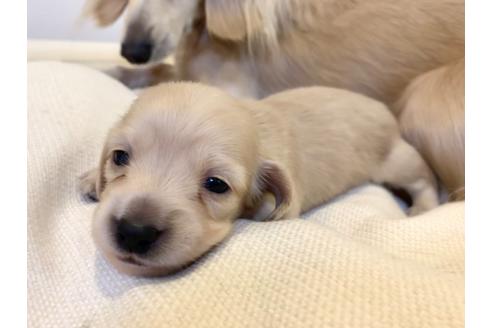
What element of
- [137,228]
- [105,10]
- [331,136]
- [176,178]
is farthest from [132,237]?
[105,10]

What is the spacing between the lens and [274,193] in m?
1.01

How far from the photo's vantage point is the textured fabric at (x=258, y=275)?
62 centimetres

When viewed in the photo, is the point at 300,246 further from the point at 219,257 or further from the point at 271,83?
the point at 271,83

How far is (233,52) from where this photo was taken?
1.72m

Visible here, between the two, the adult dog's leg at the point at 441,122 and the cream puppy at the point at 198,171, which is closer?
the cream puppy at the point at 198,171

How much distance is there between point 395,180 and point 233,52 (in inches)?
27.0

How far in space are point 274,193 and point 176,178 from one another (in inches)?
9.4

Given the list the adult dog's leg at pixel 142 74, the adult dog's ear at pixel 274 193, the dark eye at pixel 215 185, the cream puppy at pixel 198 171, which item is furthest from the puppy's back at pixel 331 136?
the adult dog's leg at pixel 142 74

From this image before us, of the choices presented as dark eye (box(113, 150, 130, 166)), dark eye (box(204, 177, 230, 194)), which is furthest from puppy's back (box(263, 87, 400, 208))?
dark eye (box(113, 150, 130, 166))

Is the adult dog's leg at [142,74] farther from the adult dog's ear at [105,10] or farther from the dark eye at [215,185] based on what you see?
the dark eye at [215,185]

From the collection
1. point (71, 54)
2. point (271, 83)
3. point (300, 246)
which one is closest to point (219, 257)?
point (300, 246)

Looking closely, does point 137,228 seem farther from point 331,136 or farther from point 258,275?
point 331,136

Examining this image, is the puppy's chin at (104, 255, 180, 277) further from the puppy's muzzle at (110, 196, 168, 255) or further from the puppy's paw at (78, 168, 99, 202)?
the puppy's paw at (78, 168, 99, 202)

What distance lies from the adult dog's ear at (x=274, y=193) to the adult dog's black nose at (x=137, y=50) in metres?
0.81
